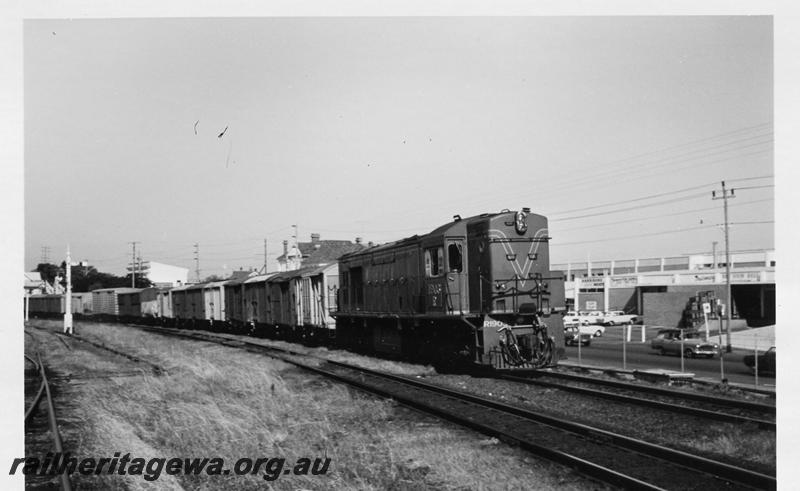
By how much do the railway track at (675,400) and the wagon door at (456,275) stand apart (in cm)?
210

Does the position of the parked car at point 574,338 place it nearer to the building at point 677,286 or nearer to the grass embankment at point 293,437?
the building at point 677,286

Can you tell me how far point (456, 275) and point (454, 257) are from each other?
0.53 m

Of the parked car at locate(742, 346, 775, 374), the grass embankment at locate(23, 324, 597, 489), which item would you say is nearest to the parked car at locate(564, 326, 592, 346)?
the parked car at locate(742, 346, 775, 374)

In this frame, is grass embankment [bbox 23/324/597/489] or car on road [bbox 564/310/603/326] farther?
car on road [bbox 564/310/603/326]

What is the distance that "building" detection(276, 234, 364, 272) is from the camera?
198 feet

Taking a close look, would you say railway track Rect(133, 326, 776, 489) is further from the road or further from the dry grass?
the road

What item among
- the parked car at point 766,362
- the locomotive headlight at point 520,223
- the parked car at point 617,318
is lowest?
the parked car at point 617,318

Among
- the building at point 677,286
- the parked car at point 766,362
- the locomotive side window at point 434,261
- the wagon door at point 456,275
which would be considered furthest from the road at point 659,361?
the locomotive side window at point 434,261

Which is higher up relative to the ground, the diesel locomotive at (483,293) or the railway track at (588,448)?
the diesel locomotive at (483,293)

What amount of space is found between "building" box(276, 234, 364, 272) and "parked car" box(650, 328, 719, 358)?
113 feet

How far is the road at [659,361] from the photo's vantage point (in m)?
18.1

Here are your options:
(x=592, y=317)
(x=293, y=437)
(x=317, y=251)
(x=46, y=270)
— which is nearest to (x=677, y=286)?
(x=592, y=317)

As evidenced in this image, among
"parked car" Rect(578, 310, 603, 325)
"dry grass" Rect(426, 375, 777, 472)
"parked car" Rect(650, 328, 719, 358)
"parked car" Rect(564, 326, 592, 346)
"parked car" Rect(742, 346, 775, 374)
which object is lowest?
"parked car" Rect(578, 310, 603, 325)

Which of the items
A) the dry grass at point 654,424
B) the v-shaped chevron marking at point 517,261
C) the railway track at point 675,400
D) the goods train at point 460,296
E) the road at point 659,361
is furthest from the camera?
the road at point 659,361
